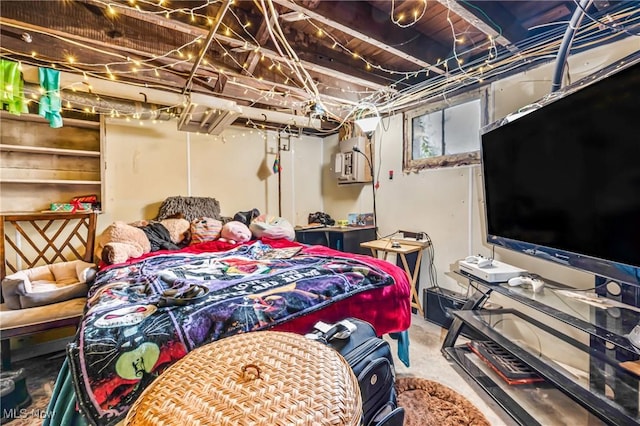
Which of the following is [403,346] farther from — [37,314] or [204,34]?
[204,34]

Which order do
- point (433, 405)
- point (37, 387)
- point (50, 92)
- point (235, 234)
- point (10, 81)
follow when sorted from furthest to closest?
1. point (235, 234)
2. point (50, 92)
3. point (10, 81)
4. point (37, 387)
5. point (433, 405)

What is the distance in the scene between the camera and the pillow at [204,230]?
8.83 feet

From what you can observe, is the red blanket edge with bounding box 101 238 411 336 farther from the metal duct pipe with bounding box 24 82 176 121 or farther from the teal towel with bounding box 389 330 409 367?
the metal duct pipe with bounding box 24 82 176 121

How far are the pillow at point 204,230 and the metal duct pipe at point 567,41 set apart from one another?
2.90m

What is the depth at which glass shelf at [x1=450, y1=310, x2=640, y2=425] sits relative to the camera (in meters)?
1.02

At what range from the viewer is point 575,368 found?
5.73 feet

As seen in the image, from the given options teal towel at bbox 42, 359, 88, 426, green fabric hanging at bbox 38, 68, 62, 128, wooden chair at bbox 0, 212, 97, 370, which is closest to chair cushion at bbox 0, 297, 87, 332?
wooden chair at bbox 0, 212, 97, 370

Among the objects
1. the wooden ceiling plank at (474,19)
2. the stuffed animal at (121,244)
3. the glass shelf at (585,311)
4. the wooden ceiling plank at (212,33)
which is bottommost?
the glass shelf at (585,311)

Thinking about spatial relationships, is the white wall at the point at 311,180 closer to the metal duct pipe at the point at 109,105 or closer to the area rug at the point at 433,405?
the metal duct pipe at the point at 109,105

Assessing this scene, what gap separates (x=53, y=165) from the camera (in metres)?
2.49

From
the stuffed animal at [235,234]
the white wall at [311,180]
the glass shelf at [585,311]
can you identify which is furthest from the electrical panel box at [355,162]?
the glass shelf at [585,311]

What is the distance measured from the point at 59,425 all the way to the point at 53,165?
2.50m

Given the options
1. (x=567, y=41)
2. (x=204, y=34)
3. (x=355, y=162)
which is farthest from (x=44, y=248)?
(x=567, y=41)

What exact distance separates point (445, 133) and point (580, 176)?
1.69 meters
